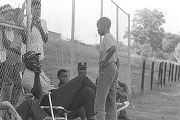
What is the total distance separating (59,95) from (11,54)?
3.18ft

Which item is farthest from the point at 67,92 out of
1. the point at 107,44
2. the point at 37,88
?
the point at 107,44

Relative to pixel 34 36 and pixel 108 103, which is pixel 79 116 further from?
pixel 34 36

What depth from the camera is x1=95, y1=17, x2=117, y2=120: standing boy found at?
6234 millimetres

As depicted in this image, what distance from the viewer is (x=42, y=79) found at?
19.0 feet

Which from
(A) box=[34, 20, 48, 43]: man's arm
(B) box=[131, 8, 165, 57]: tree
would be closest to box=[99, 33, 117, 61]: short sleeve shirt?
(A) box=[34, 20, 48, 43]: man's arm

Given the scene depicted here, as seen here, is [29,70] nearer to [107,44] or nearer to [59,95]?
[59,95]

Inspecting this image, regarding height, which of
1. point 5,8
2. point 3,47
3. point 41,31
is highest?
point 5,8

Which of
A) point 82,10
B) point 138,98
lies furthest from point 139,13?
point 82,10

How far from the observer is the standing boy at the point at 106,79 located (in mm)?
6234

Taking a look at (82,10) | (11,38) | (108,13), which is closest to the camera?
(11,38)

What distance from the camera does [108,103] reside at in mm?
6609

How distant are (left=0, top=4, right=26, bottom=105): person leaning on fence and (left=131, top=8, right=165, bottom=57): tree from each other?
4434cm

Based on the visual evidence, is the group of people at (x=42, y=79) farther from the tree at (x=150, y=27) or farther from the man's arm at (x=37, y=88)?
the tree at (x=150, y=27)

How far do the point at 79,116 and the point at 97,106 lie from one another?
11.9 inches
